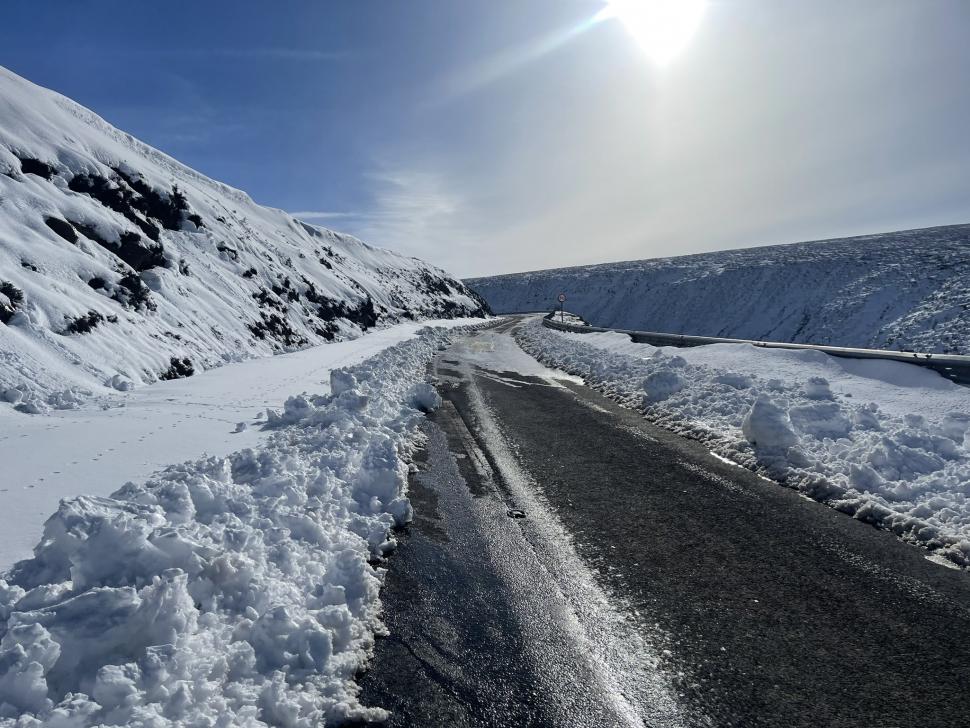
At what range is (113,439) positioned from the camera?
23.5ft

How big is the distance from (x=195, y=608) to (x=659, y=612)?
3331 millimetres

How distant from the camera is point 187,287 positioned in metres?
19.1

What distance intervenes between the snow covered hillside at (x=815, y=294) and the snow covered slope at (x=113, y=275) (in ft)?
157

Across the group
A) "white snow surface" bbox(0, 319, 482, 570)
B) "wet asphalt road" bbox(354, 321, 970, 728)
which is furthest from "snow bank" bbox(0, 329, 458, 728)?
"white snow surface" bbox(0, 319, 482, 570)

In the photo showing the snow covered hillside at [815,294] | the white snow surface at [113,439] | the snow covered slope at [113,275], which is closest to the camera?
the white snow surface at [113,439]

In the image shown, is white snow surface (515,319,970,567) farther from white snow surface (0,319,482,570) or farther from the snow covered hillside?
the snow covered hillside

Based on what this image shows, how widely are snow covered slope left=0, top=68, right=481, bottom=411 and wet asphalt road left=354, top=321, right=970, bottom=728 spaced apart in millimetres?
8305

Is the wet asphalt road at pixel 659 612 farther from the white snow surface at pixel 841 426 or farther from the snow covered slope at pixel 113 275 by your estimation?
the snow covered slope at pixel 113 275

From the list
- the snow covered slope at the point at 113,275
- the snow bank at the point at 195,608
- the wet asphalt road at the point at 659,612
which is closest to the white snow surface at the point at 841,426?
the wet asphalt road at the point at 659,612

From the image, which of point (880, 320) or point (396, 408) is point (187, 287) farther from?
point (880, 320)

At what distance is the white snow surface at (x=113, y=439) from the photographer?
4939 millimetres

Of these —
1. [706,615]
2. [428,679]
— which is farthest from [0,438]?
[706,615]

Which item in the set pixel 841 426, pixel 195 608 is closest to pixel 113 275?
pixel 195 608

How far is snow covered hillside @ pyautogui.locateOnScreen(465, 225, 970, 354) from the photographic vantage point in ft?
160
